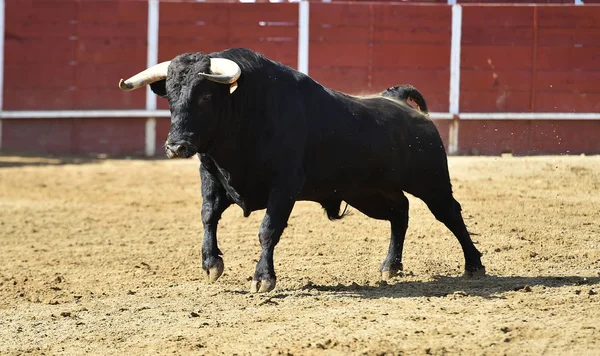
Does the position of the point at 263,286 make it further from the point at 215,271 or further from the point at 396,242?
the point at 396,242

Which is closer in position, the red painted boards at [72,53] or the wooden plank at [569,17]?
the wooden plank at [569,17]

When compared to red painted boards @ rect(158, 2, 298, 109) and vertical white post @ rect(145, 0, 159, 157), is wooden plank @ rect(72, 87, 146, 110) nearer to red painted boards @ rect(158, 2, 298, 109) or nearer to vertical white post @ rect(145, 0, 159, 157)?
vertical white post @ rect(145, 0, 159, 157)

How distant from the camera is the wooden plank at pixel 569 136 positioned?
42.6 feet

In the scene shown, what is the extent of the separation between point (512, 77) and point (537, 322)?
8899 mm

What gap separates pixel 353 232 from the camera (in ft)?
26.6

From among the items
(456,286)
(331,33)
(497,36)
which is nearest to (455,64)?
(497,36)

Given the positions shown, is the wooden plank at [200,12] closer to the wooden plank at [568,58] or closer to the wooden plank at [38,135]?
the wooden plank at [38,135]

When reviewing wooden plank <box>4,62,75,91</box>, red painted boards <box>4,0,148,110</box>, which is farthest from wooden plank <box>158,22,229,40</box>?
wooden plank <box>4,62,75,91</box>

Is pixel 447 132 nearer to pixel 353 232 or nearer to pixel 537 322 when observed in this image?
pixel 353 232

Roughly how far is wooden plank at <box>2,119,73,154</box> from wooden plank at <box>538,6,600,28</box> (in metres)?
6.04

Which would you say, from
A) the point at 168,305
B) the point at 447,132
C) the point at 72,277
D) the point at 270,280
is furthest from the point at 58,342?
the point at 447,132

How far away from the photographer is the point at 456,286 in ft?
19.6

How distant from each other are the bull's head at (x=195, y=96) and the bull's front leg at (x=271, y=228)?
0.50m

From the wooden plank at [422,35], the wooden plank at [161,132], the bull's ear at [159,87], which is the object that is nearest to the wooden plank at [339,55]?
the wooden plank at [422,35]
